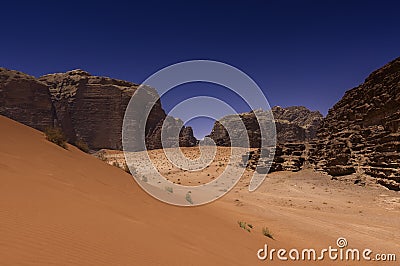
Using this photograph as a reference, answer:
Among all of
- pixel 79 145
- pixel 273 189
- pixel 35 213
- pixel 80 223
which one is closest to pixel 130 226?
pixel 80 223

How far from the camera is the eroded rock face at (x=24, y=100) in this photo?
5088 centimetres

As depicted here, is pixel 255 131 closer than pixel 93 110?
No

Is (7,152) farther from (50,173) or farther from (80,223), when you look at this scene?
(80,223)

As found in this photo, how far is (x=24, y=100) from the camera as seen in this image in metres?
52.4

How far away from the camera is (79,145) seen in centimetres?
1173

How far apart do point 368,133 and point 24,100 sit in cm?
6099

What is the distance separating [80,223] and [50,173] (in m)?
2.53

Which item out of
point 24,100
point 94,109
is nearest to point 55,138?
point 24,100

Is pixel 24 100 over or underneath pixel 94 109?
underneath

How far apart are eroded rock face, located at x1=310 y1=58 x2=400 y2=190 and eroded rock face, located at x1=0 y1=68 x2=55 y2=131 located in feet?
177

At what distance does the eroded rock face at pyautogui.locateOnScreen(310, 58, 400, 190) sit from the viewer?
60.6ft

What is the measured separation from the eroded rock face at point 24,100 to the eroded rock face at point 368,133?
54.1 m

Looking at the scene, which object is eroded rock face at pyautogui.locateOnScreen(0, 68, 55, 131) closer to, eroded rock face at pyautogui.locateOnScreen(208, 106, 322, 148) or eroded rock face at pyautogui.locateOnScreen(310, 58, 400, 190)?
eroded rock face at pyautogui.locateOnScreen(208, 106, 322, 148)

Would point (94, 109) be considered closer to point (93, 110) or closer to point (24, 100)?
point (93, 110)
